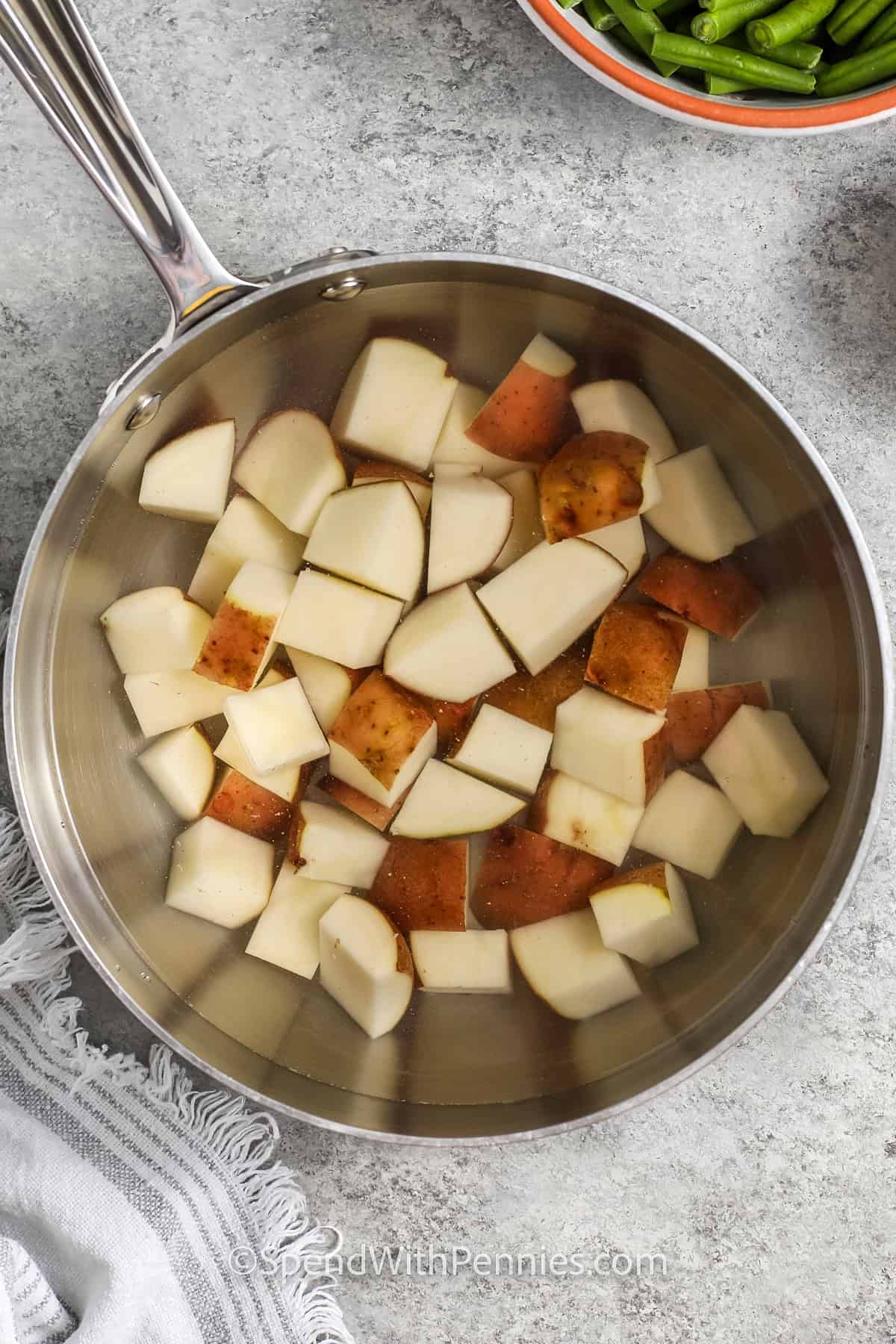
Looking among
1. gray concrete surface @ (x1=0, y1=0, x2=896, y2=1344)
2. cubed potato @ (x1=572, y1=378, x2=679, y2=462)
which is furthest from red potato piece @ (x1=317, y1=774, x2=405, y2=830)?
cubed potato @ (x1=572, y1=378, x2=679, y2=462)

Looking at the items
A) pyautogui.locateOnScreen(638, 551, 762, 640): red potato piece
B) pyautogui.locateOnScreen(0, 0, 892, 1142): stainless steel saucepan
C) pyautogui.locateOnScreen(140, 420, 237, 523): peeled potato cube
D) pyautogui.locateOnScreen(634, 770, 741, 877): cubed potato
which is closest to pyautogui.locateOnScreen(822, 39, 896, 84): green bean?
pyautogui.locateOnScreen(0, 0, 892, 1142): stainless steel saucepan

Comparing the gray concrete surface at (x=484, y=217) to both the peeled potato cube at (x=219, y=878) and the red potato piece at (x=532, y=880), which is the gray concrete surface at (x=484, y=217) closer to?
the peeled potato cube at (x=219, y=878)

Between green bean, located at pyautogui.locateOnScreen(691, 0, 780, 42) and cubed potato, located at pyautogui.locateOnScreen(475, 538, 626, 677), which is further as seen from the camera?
cubed potato, located at pyautogui.locateOnScreen(475, 538, 626, 677)

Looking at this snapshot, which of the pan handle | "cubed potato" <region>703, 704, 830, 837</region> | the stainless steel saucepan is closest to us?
the pan handle

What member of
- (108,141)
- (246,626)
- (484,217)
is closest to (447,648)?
(246,626)

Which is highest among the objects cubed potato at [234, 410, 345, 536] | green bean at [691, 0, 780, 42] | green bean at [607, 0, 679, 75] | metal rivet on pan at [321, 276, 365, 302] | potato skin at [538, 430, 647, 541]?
green bean at [607, 0, 679, 75]

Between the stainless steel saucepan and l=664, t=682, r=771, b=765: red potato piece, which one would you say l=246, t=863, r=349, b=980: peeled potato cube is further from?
l=664, t=682, r=771, b=765: red potato piece

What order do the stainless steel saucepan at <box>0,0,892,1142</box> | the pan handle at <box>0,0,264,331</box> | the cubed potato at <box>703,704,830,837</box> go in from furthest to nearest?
1. the cubed potato at <box>703,704,830,837</box>
2. the stainless steel saucepan at <box>0,0,892,1142</box>
3. the pan handle at <box>0,0,264,331</box>

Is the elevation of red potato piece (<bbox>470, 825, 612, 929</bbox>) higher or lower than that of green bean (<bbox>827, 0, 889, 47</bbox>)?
lower

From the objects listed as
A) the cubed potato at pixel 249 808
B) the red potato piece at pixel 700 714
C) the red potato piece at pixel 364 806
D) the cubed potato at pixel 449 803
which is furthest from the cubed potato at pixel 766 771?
the cubed potato at pixel 249 808
